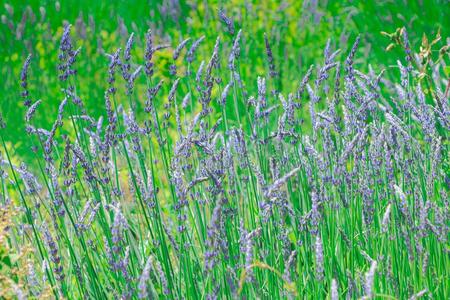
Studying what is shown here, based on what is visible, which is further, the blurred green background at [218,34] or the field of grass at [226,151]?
the blurred green background at [218,34]

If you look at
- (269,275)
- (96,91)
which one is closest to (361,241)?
(269,275)

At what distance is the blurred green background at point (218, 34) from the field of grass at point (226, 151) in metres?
0.02

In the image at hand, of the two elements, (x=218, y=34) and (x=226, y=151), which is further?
(x=218, y=34)

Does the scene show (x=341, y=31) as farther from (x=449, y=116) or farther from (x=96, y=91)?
(x=449, y=116)

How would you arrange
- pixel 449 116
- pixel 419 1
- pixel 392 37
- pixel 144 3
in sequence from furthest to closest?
pixel 144 3 → pixel 419 1 → pixel 392 37 → pixel 449 116

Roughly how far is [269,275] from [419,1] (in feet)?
12.4

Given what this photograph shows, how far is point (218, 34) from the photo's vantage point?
6066 mm

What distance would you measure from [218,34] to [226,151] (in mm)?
3444

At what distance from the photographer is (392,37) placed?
3006 mm

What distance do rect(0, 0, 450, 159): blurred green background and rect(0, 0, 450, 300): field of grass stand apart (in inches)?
0.7

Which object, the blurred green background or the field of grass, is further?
the blurred green background

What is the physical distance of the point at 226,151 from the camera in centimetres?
275

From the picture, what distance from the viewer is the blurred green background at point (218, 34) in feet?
18.5

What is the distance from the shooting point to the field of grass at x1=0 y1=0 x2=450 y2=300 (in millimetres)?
2273
